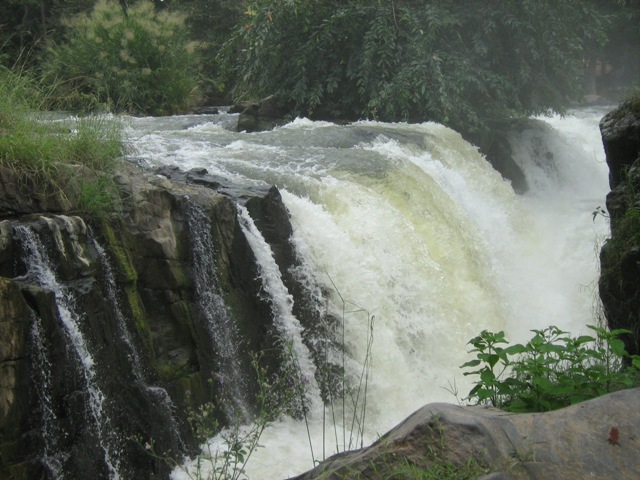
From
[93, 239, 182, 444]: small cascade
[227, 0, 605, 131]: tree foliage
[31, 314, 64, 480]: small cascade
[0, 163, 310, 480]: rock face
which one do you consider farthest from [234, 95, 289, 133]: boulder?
[31, 314, 64, 480]: small cascade

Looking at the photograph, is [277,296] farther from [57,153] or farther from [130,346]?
[57,153]

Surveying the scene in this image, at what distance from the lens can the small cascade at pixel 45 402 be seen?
13.5 ft

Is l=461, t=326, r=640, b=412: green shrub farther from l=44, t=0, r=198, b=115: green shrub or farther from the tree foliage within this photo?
l=44, t=0, r=198, b=115: green shrub

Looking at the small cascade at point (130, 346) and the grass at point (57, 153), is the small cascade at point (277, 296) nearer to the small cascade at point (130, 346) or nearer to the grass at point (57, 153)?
the grass at point (57, 153)

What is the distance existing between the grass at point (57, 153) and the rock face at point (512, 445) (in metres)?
2.86

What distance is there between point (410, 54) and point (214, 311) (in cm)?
788

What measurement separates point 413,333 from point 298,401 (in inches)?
58.8

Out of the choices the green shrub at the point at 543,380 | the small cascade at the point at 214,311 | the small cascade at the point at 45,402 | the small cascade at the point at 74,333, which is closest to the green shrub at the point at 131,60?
the small cascade at the point at 214,311

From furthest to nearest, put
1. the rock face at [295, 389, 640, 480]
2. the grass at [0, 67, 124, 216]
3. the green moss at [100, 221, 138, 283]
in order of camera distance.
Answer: the green moss at [100, 221, 138, 283]
the grass at [0, 67, 124, 216]
the rock face at [295, 389, 640, 480]

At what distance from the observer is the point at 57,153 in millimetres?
5016

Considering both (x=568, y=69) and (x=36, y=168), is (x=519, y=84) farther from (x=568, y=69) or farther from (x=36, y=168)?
(x=36, y=168)

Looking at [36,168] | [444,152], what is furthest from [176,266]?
[444,152]

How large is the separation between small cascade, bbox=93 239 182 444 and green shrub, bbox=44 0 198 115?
8455 mm

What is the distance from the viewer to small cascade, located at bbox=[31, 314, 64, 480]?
13.5ft
